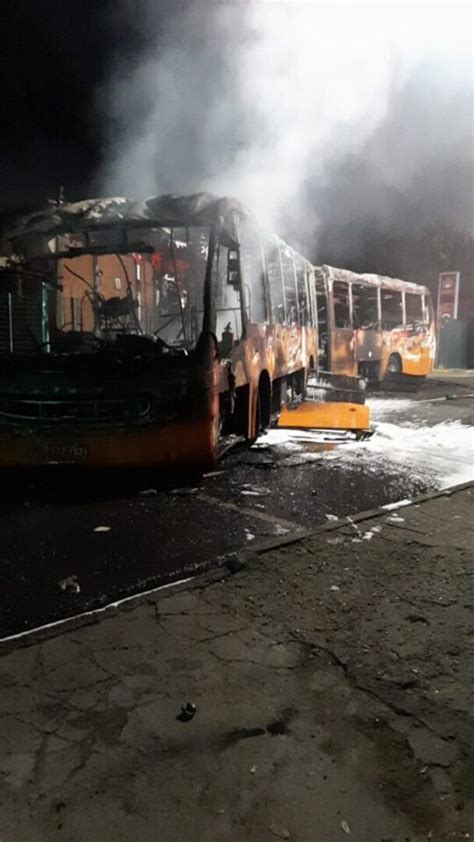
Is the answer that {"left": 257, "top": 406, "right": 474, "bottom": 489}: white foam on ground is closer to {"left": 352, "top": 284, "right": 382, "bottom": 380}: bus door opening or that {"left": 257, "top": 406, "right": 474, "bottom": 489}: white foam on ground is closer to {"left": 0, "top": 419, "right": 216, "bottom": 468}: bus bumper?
{"left": 0, "top": 419, "right": 216, "bottom": 468}: bus bumper

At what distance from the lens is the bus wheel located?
16562 mm

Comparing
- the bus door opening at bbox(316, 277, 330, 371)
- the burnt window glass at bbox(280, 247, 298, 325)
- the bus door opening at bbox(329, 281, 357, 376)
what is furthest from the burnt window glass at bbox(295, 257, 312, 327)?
the bus door opening at bbox(329, 281, 357, 376)

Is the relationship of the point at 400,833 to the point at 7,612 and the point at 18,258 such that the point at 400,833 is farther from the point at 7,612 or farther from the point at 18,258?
the point at 18,258

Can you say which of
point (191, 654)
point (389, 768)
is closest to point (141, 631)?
point (191, 654)

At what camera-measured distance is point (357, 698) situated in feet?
8.62

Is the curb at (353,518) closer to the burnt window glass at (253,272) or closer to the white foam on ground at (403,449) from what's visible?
the white foam on ground at (403,449)

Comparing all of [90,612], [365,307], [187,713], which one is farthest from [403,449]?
[365,307]

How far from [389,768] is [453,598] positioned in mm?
1545

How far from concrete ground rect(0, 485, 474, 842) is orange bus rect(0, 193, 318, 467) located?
2009 millimetres

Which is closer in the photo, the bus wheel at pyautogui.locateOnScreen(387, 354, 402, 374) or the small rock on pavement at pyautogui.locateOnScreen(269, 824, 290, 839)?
the small rock on pavement at pyautogui.locateOnScreen(269, 824, 290, 839)

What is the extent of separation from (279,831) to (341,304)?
1328 cm

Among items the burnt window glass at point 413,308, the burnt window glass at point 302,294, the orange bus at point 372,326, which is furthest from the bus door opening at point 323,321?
the burnt window glass at point 413,308

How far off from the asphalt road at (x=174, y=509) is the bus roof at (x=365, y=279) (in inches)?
252

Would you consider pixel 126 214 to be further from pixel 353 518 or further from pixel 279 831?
pixel 279 831
